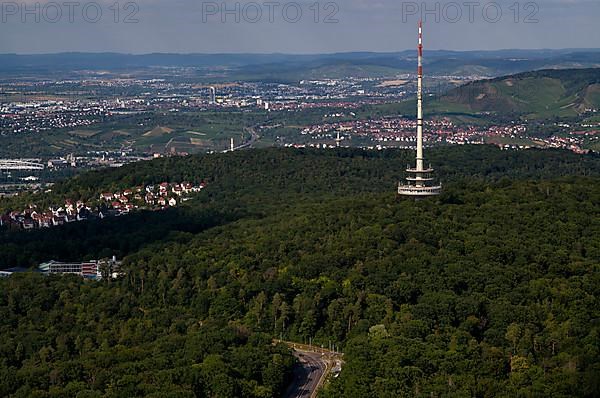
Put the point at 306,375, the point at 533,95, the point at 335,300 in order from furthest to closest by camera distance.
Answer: the point at 533,95 < the point at 335,300 < the point at 306,375

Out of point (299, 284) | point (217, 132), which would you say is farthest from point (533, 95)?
point (299, 284)

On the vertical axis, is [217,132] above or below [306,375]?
below

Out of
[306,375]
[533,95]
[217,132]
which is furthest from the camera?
[533,95]

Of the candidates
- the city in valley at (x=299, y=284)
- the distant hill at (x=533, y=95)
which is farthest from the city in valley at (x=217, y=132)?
the city in valley at (x=299, y=284)

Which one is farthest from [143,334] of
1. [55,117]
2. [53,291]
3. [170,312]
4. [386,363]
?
[55,117]

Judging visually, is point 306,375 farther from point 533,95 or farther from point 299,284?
point 533,95

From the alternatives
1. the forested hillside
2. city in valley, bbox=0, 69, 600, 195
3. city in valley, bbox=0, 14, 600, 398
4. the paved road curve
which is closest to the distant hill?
city in valley, bbox=0, 69, 600, 195

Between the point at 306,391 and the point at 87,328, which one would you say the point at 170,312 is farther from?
the point at 306,391
